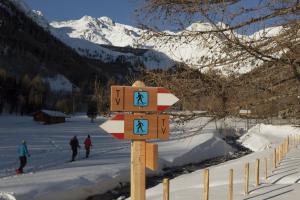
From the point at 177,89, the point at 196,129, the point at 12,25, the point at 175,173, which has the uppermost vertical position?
the point at 12,25

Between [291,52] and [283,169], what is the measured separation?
14.2 meters

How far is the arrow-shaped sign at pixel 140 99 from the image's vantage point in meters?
6.73

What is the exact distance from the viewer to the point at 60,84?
159625mm

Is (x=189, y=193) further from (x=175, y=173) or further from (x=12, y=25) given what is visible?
(x=12, y=25)

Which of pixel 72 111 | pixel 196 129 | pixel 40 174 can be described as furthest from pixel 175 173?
pixel 72 111

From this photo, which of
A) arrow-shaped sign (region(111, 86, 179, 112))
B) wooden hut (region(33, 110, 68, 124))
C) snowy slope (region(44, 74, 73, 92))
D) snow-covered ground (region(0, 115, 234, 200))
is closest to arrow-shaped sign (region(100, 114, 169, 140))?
arrow-shaped sign (region(111, 86, 179, 112))

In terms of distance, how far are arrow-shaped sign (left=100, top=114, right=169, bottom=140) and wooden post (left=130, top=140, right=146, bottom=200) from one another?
0.11 meters

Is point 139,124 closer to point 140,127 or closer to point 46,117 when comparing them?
point 140,127

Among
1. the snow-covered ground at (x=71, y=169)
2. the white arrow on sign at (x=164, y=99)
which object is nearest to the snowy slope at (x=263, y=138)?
the snow-covered ground at (x=71, y=169)

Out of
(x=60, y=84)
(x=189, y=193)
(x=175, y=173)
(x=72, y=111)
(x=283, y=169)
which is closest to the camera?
(x=189, y=193)

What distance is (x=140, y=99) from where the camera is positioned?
6.80 metres

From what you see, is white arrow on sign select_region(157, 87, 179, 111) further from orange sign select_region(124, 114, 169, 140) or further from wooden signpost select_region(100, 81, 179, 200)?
orange sign select_region(124, 114, 169, 140)

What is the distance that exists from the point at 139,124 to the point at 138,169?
55cm

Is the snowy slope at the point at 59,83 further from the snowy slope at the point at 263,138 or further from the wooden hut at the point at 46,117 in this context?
the snowy slope at the point at 263,138
